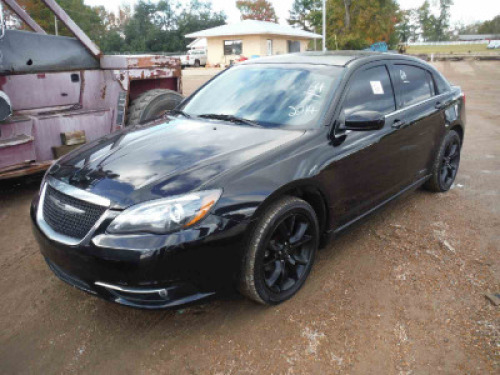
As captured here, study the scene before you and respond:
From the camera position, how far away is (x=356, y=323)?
2.73m

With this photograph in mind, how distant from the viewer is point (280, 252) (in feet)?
9.25

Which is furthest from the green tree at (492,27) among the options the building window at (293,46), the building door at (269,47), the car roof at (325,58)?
the car roof at (325,58)

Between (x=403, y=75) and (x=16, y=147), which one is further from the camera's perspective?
(x=16, y=147)

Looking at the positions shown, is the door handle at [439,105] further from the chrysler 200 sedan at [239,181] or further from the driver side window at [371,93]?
the driver side window at [371,93]

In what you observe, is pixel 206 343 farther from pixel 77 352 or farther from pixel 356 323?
pixel 356 323

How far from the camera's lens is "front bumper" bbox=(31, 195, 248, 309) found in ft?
7.39

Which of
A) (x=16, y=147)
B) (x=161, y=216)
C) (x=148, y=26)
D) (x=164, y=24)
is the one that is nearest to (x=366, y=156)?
(x=161, y=216)

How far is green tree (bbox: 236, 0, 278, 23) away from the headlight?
71.0 meters

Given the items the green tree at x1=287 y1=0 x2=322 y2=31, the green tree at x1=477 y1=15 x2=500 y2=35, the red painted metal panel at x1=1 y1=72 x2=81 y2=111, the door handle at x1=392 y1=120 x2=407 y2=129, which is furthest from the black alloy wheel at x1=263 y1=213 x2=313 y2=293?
the green tree at x1=477 y1=15 x2=500 y2=35

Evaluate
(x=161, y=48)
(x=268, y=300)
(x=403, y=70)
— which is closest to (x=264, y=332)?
(x=268, y=300)

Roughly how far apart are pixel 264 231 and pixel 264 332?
24.8 inches

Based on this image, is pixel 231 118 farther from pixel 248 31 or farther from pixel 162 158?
pixel 248 31

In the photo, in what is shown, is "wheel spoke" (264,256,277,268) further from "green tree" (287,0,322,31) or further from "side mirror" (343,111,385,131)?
"green tree" (287,0,322,31)

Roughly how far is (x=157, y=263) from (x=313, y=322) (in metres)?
→ 1.10
